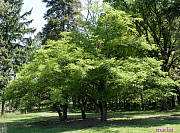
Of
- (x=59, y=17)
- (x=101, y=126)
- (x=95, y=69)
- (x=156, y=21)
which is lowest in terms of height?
(x=101, y=126)

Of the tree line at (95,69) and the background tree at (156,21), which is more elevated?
the background tree at (156,21)

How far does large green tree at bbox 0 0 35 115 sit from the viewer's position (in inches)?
1289

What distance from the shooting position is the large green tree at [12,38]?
3275cm

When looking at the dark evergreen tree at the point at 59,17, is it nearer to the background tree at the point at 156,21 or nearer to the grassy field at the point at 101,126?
the background tree at the point at 156,21

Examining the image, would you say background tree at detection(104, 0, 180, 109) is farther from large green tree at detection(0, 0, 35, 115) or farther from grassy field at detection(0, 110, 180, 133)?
large green tree at detection(0, 0, 35, 115)

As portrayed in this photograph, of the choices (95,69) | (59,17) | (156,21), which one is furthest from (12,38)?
(95,69)

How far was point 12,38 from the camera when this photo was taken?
35.3 meters

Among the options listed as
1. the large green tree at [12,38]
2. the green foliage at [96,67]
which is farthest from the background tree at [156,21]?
the large green tree at [12,38]

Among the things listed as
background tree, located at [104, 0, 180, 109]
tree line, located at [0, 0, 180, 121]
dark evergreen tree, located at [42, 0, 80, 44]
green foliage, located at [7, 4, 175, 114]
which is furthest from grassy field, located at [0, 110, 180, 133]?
dark evergreen tree, located at [42, 0, 80, 44]

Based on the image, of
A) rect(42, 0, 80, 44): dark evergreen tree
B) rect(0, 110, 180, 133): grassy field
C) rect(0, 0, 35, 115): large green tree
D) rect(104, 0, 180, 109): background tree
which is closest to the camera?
rect(0, 110, 180, 133): grassy field

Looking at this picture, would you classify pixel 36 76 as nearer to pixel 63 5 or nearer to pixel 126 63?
pixel 126 63

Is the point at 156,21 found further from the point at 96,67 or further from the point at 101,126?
the point at 101,126

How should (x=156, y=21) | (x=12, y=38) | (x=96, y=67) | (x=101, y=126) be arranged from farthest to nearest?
(x=12, y=38) → (x=156, y=21) → (x=101, y=126) → (x=96, y=67)

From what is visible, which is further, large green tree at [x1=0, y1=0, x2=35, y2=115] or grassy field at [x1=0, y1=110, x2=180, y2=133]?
large green tree at [x1=0, y1=0, x2=35, y2=115]
